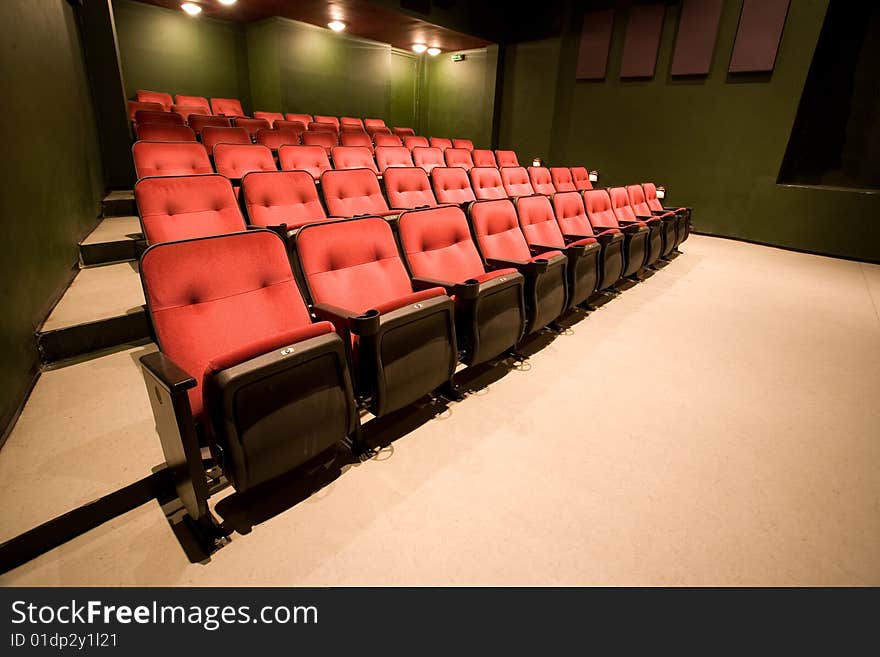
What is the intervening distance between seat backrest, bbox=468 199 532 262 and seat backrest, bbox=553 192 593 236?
25.6 inches

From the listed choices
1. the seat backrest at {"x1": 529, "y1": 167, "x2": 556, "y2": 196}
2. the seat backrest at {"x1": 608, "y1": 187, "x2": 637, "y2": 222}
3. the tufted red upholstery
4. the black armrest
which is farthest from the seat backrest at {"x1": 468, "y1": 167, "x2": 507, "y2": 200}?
the black armrest

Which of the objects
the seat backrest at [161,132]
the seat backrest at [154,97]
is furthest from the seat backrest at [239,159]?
the seat backrest at [154,97]

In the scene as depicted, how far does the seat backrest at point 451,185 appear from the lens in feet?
11.3

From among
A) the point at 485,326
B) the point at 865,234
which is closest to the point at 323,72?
the point at 485,326

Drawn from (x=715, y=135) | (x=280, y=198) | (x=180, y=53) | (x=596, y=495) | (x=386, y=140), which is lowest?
(x=596, y=495)

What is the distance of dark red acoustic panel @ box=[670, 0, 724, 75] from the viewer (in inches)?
212

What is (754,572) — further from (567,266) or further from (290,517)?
(567,266)

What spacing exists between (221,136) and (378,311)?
318 centimetres

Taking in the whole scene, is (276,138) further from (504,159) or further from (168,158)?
(504,159)

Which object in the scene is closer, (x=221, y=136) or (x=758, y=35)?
(x=221, y=136)

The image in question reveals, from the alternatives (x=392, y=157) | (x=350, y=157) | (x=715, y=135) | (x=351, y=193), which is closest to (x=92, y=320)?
(x=351, y=193)

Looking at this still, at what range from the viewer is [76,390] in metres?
1.68

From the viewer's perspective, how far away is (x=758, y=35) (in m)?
5.11

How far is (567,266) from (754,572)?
160 cm
